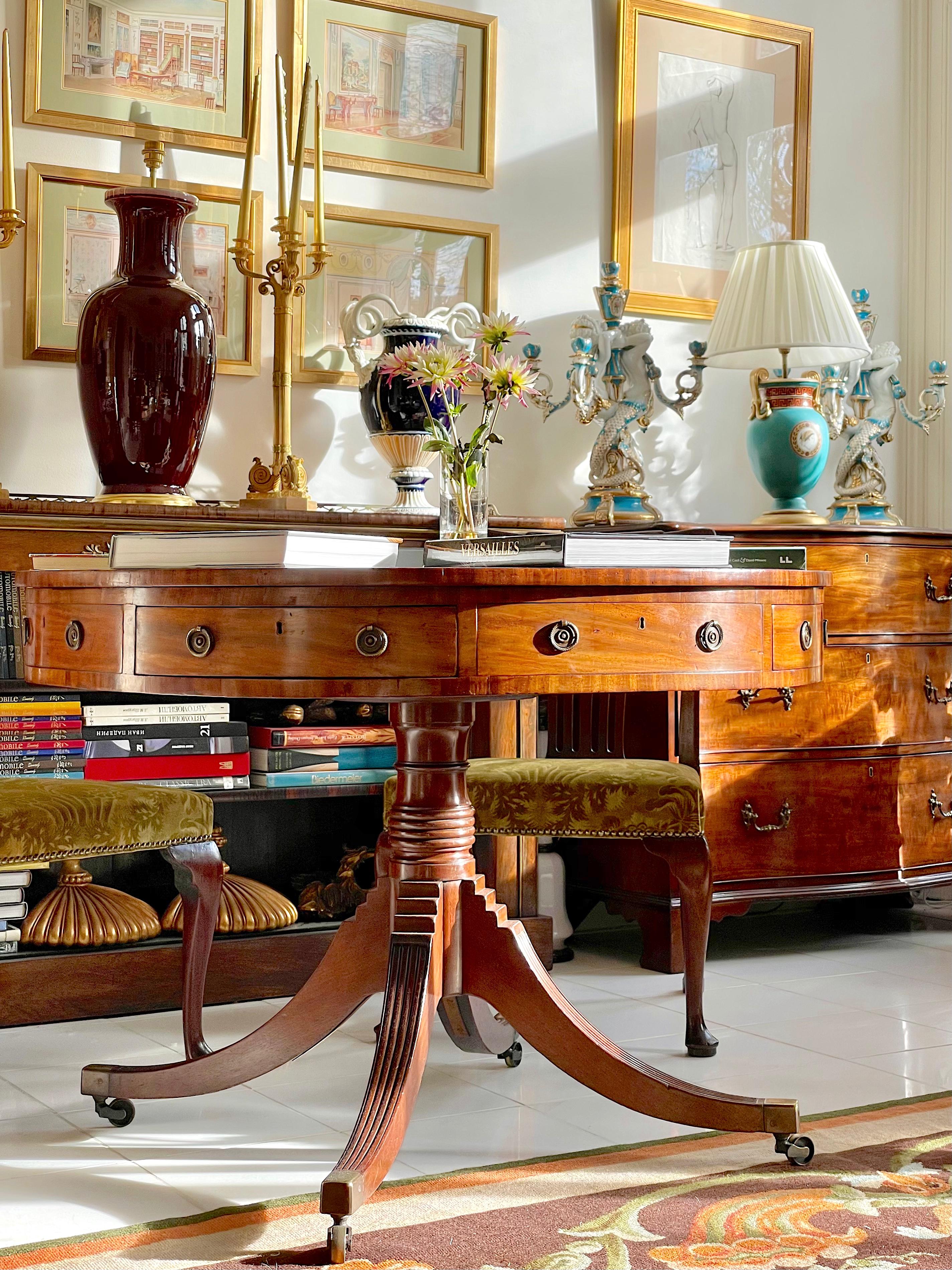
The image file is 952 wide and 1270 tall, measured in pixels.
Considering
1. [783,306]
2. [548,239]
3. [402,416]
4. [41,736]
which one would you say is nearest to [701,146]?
[548,239]

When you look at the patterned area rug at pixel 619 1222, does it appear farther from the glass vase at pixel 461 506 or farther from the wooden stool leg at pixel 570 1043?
the glass vase at pixel 461 506

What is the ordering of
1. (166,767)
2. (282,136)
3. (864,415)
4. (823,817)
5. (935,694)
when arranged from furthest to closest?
(864,415), (935,694), (823,817), (282,136), (166,767)

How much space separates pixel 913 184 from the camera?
4.04 metres

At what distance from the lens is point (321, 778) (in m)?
2.84

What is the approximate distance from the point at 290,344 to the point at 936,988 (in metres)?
1.84

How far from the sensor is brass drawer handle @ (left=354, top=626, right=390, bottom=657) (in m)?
1.46

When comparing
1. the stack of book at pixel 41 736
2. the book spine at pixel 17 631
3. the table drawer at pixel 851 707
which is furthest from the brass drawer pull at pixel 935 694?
the book spine at pixel 17 631

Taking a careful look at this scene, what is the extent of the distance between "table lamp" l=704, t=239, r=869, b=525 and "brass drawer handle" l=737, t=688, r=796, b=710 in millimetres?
401

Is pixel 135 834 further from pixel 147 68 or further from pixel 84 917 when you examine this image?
pixel 147 68

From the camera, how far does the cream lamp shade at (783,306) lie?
326 centimetres

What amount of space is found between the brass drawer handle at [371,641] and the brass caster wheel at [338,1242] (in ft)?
1.96

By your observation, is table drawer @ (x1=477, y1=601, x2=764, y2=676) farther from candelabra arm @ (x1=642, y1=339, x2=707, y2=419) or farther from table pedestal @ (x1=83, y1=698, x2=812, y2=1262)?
candelabra arm @ (x1=642, y1=339, x2=707, y2=419)

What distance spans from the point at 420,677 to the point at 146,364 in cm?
135

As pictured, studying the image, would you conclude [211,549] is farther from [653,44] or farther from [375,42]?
[653,44]
